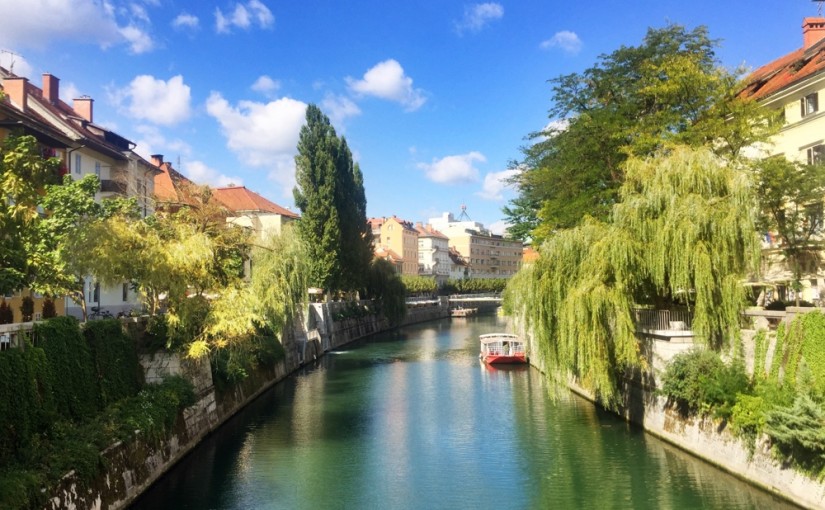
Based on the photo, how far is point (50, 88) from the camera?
3375 centimetres

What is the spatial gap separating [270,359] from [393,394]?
21.0 ft

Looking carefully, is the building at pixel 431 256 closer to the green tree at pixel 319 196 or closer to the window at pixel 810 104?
the green tree at pixel 319 196

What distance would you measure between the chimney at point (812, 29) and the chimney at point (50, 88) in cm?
3859

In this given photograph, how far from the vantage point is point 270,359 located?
102 ft

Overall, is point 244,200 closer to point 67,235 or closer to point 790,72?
point 67,235

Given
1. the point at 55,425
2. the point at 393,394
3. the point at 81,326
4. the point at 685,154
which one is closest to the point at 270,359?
the point at 393,394

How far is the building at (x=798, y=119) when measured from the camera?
79.9 ft

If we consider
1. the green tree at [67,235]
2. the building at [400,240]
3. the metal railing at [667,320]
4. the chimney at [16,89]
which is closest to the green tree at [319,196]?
the chimney at [16,89]

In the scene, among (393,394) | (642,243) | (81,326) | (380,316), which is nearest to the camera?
(81,326)

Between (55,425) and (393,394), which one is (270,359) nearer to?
(393,394)

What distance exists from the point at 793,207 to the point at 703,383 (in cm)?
1197

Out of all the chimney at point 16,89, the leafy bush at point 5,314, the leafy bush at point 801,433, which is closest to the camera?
the leafy bush at point 801,433

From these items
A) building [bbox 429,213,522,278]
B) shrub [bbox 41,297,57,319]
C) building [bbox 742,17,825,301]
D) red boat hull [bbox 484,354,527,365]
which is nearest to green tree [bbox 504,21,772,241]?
building [bbox 742,17,825,301]

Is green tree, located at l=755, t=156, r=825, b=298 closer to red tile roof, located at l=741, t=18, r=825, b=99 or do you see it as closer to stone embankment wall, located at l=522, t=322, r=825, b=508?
red tile roof, located at l=741, t=18, r=825, b=99
